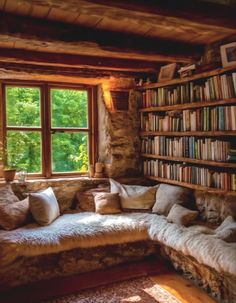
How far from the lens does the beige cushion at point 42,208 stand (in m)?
3.43

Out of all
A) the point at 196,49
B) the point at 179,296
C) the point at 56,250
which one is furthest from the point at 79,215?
the point at 196,49

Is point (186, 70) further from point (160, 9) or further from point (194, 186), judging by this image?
point (160, 9)

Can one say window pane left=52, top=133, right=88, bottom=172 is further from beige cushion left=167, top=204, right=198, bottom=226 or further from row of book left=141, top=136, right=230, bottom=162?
beige cushion left=167, top=204, right=198, bottom=226

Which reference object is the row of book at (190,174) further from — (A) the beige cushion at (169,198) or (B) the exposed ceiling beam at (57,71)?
(B) the exposed ceiling beam at (57,71)

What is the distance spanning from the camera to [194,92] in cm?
368

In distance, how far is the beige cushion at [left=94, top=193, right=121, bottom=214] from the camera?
3.82 metres

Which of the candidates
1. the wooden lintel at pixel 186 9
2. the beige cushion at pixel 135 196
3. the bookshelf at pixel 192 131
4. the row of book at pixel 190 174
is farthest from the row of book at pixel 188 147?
the wooden lintel at pixel 186 9

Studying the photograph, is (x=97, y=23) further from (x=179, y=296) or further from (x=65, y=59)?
(x=179, y=296)

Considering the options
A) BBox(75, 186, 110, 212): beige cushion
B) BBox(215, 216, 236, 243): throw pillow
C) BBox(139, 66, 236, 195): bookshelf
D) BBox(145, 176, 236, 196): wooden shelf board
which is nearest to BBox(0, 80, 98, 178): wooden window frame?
BBox(75, 186, 110, 212): beige cushion

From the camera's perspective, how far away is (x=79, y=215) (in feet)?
12.4

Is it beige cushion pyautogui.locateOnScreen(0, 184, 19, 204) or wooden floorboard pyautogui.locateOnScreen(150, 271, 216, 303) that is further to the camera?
beige cushion pyautogui.locateOnScreen(0, 184, 19, 204)

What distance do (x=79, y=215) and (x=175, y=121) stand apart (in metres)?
1.69

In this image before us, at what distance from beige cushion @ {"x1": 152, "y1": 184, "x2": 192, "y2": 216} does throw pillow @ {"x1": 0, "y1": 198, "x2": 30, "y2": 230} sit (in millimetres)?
1548

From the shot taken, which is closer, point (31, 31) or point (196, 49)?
point (31, 31)
